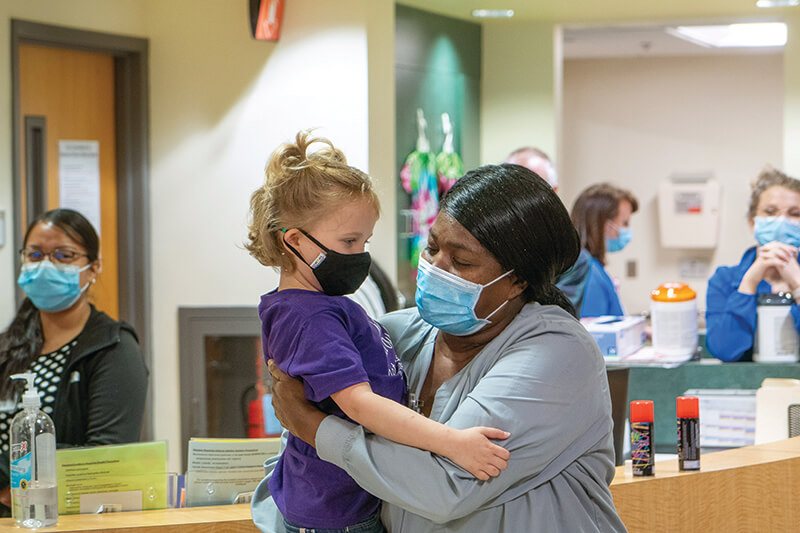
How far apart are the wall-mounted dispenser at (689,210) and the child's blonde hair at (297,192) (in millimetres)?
5954

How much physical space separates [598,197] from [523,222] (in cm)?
355

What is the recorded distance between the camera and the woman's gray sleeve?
1.40 meters

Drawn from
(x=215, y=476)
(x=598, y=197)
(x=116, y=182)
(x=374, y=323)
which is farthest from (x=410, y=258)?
(x=374, y=323)

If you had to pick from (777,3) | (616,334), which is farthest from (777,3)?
(616,334)

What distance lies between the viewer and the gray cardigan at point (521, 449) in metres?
1.41

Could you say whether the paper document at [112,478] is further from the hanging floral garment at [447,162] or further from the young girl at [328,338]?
the hanging floral garment at [447,162]

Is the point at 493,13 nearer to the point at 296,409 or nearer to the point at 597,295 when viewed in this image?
the point at 597,295

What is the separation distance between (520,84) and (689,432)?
4120 mm

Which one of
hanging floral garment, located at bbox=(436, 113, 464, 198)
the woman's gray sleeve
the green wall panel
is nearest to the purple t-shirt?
the woman's gray sleeve

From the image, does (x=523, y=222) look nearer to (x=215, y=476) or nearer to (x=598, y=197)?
(x=215, y=476)

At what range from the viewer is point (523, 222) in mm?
1520

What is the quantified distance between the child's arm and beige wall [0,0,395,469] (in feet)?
9.82

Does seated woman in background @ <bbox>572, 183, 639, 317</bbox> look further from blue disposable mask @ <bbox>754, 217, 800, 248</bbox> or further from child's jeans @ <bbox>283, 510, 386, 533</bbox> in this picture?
child's jeans @ <bbox>283, 510, 386, 533</bbox>

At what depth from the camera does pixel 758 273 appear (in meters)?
3.61
